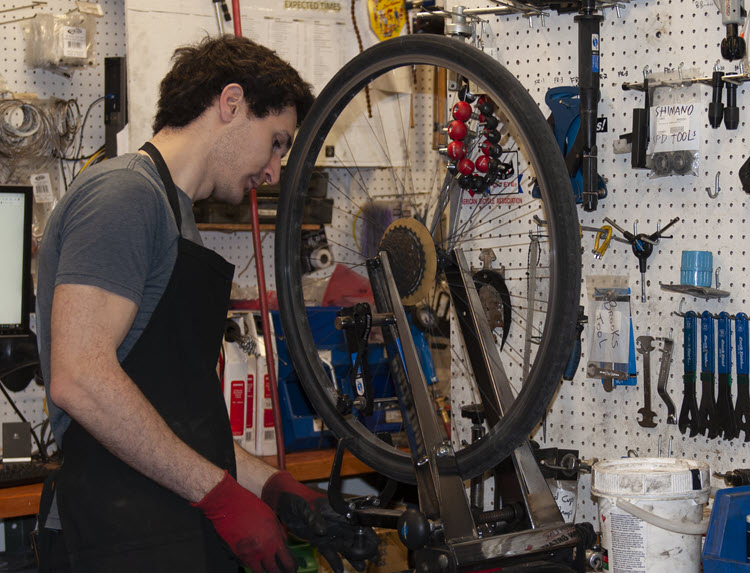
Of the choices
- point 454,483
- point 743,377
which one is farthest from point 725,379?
point 454,483

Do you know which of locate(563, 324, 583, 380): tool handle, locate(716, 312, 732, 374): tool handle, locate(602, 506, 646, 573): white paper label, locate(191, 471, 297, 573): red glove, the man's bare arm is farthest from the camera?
locate(563, 324, 583, 380): tool handle

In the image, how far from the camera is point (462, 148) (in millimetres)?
1791

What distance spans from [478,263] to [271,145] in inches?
27.5

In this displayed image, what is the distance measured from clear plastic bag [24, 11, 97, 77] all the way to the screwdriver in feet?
5.35

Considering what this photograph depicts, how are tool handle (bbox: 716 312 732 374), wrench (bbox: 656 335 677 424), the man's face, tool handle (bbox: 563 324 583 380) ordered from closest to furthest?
the man's face → tool handle (bbox: 716 312 732 374) → wrench (bbox: 656 335 677 424) → tool handle (bbox: 563 324 583 380)

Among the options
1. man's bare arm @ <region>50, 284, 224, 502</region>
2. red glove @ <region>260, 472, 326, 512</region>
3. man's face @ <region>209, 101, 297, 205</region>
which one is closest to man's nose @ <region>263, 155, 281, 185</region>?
man's face @ <region>209, 101, 297, 205</region>

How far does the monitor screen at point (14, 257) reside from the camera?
2.23 metres

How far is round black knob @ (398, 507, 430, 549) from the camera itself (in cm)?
127

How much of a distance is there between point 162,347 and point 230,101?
467 millimetres

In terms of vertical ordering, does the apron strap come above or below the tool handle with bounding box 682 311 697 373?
above

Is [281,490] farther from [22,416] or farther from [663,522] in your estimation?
[22,416]

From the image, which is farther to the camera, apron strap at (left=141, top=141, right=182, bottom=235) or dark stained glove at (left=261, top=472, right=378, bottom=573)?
dark stained glove at (left=261, top=472, right=378, bottom=573)

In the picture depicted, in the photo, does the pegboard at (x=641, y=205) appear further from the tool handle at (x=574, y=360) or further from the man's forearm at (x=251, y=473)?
the man's forearm at (x=251, y=473)

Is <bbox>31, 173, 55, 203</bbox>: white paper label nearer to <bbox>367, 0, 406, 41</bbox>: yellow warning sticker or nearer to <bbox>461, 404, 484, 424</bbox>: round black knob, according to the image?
<bbox>367, 0, 406, 41</bbox>: yellow warning sticker
